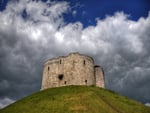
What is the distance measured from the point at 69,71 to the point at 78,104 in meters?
14.7

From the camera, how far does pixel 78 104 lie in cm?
3566

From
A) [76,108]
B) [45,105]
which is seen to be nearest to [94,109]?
[76,108]

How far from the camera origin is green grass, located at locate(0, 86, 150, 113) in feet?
113

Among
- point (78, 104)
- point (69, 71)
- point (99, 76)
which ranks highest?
point (99, 76)

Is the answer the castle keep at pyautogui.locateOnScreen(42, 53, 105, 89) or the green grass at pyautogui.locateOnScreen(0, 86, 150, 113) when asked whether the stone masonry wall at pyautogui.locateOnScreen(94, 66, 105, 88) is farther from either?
the green grass at pyautogui.locateOnScreen(0, 86, 150, 113)

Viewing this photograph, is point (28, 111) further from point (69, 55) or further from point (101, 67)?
point (101, 67)

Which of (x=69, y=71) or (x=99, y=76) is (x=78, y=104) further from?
(x=99, y=76)

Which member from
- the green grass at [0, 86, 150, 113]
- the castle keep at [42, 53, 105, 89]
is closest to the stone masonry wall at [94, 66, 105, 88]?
the castle keep at [42, 53, 105, 89]

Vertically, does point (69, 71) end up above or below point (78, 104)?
above

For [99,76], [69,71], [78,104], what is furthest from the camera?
[99,76]

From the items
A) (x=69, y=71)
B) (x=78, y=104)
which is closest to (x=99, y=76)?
(x=69, y=71)

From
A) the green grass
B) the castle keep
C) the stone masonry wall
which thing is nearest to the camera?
the green grass

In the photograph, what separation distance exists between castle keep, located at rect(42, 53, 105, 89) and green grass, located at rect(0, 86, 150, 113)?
604 centimetres

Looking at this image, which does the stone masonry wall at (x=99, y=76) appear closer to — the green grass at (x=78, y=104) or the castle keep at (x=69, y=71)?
the castle keep at (x=69, y=71)
